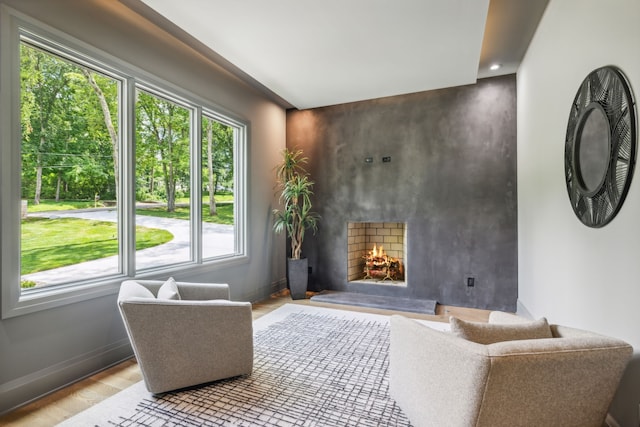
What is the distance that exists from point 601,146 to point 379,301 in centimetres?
317

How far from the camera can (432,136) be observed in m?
4.45

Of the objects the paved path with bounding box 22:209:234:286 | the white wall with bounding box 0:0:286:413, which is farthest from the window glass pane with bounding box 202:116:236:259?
the white wall with bounding box 0:0:286:413

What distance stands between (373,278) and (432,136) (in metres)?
2.34

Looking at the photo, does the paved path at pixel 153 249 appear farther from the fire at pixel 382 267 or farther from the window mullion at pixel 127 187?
the fire at pixel 382 267

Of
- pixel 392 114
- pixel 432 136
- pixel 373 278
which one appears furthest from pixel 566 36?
pixel 373 278

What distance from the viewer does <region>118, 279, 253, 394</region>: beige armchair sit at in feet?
6.62

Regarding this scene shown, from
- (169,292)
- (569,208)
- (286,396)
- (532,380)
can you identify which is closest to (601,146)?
(569,208)

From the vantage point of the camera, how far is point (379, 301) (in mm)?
4418

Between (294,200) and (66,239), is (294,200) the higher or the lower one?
the higher one

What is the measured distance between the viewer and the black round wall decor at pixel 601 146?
61.6 inches

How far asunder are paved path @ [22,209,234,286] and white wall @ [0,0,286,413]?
0.24m

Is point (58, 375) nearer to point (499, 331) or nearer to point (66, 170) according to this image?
point (66, 170)

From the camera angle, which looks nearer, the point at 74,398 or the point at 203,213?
the point at 74,398

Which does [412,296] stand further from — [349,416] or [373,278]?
[349,416]
